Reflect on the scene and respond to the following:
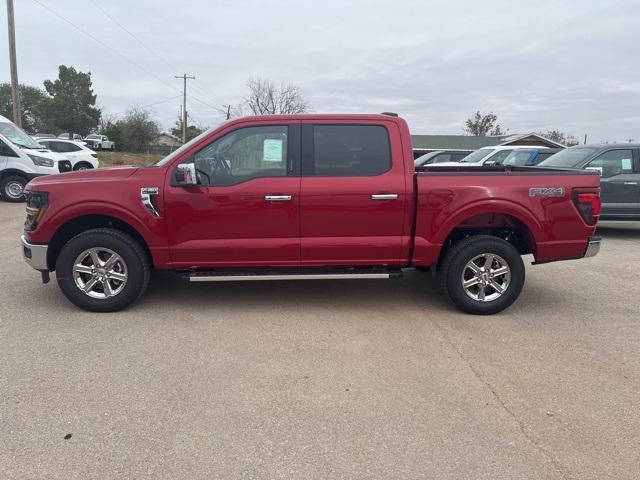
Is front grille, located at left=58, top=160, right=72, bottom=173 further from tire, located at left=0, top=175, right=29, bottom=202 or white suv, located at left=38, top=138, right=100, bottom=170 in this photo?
white suv, located at left=38, top=138, right=100, bottom=170

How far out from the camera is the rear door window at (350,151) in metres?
4.82

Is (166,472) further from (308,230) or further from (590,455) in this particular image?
(308,230)

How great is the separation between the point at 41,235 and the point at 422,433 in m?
3.95

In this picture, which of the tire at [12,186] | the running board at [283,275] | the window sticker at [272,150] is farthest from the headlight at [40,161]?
the window sticker at [272,150]

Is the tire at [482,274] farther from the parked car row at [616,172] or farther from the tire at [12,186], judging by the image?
the tire at [12,186]

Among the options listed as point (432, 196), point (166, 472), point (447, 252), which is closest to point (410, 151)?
point (432, 196)

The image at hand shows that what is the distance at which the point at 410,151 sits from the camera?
4895 mm

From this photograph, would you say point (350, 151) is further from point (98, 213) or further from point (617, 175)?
point (617, 175)

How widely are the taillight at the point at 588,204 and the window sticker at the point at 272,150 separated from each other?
299 centimetres

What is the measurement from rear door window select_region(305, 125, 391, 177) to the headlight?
12115mm

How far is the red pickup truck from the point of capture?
472cm

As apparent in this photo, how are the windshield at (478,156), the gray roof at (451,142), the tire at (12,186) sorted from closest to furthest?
the tire at (12,186), the windshield at (478,156), the gray roof at (451,142)

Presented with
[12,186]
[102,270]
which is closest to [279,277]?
[102,270]

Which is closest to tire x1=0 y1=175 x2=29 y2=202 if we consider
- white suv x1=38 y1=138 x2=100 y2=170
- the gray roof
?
white suv x1=38 y1=138 x2=100 y2=170
